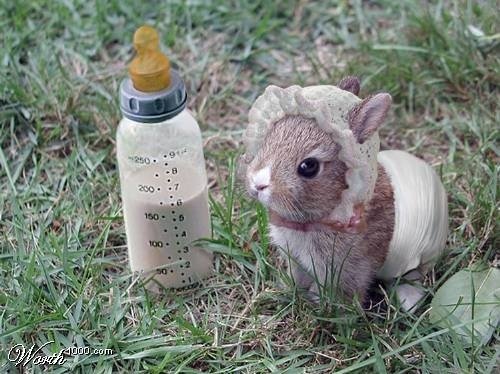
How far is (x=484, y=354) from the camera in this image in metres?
2.43

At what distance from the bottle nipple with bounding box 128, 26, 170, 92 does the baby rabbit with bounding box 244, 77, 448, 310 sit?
27 cm

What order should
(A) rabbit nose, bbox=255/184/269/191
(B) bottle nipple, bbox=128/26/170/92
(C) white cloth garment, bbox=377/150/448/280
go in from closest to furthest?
(A) rabbit nose, bbox=255/184/269/191 < (B) bottle nipple, bbox=128/26/170/92 < (C) white cloth garment, bbox=377/150/448/280

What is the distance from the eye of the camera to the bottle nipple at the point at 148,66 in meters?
2.39

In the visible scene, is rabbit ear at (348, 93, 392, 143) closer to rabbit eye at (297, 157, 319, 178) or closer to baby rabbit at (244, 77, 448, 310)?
baby rabbit at (244, 77, 448, 310)

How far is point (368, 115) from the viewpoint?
2260 mm

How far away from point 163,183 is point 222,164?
0.65m

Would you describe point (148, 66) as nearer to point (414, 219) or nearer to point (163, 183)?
point (163, 183)

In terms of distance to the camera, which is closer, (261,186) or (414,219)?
(261,186)

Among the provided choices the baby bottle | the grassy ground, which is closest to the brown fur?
the grassy ground

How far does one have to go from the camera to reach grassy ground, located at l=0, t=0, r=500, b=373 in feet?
8.11

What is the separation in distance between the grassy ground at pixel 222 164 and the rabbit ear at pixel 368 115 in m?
0.46

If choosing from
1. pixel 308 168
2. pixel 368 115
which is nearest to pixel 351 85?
pixel 368 115

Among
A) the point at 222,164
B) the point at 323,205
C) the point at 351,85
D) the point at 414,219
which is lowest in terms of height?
the point at 222,164

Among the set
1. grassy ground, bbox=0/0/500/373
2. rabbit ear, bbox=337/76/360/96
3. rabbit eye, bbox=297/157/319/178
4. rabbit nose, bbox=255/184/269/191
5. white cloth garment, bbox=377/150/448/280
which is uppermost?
rabbit ear, bbox=337/76/360/96
